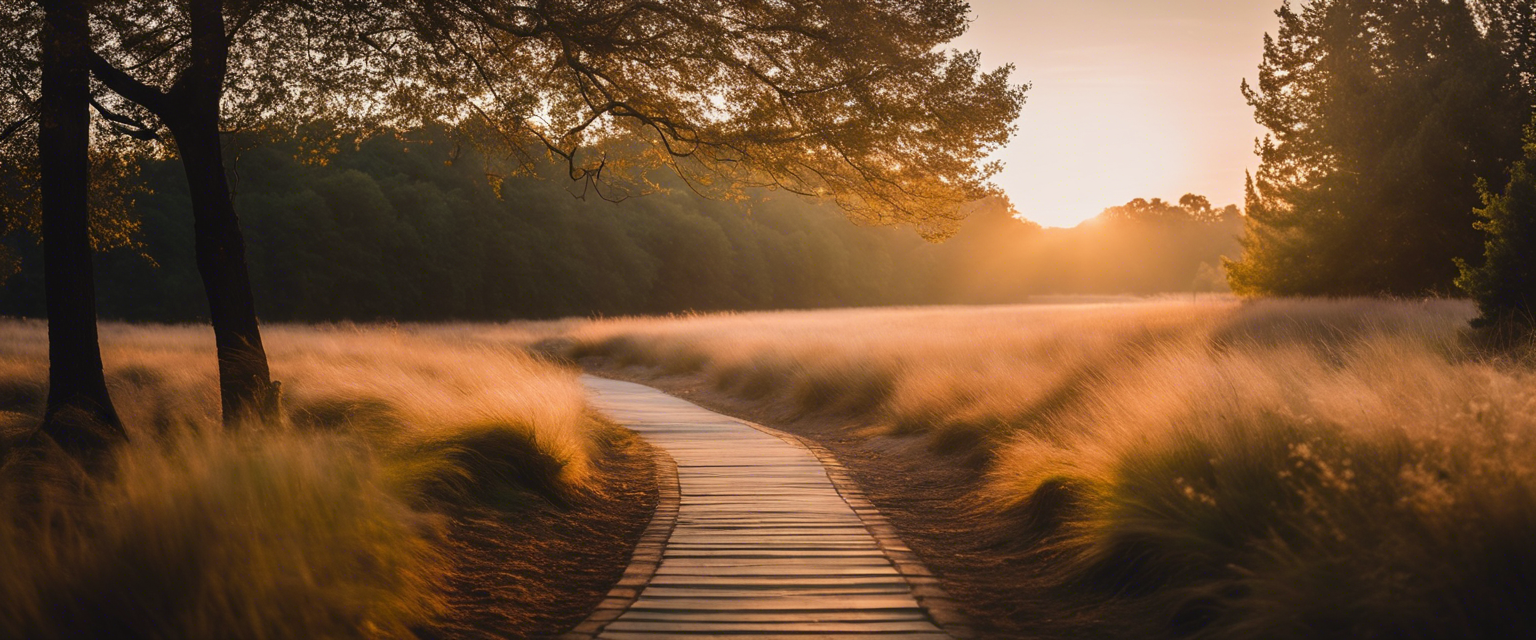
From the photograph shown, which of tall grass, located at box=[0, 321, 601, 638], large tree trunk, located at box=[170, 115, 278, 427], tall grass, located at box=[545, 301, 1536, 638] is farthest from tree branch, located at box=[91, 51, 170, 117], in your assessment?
tall grass, located at box=[545, 301, 1536, 638]

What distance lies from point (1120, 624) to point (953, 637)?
0.88m

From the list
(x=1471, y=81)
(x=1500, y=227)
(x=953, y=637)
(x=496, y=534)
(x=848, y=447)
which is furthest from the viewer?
(x=1471, y=81)

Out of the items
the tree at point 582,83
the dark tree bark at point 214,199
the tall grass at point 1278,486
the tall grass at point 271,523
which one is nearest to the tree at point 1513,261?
the tall grass at point 1278,486

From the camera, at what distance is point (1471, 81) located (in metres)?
21.7

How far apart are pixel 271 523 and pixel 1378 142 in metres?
27.9

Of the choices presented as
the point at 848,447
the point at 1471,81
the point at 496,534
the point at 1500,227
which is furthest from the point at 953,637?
the point at 1471,81

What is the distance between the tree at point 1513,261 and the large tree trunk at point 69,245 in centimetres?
1373

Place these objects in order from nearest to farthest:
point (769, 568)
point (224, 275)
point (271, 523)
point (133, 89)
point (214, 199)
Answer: point (271, 523)
point (769, 568)
point (133, 89)
point (214, 199)
point (224, 275)

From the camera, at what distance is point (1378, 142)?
23891mm

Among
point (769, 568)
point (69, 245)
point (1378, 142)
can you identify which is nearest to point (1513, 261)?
point (769, 568)

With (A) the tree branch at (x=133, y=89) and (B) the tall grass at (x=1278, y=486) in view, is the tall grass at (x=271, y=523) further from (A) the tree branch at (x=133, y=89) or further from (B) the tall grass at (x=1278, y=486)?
(B) the tall grass at (x=1278, y=486)

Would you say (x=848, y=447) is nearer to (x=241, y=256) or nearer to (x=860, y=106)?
(x=860, y=106)

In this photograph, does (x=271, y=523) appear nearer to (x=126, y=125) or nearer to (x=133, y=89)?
(x=133, y=89)

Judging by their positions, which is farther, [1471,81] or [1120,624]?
[1471,81]
